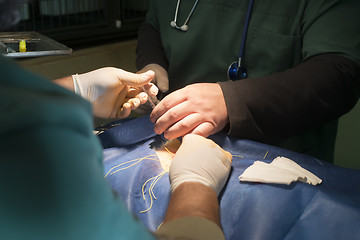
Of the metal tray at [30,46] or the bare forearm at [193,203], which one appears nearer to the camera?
the bare forearm at [193,203]

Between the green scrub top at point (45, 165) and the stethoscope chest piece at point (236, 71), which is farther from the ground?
the green scrub top at point (45, 165)

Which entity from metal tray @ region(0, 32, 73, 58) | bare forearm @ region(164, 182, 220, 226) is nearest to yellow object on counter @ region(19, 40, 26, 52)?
metal tray @ region(0, 32, 73, 58)

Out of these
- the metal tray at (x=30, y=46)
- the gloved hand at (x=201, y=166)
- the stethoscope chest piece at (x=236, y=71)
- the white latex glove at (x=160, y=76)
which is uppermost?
the metal tray at (x=30, y=46)

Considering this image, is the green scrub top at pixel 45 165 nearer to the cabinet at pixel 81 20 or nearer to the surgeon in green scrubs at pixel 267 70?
the surgeon in green scrubs at pixel 267 70

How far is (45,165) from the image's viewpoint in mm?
415

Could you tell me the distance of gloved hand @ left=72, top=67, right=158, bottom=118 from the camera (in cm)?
136

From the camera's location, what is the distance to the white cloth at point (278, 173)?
1.01 metres

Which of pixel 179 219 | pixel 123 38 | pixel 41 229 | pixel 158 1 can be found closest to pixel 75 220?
pixel 41 229

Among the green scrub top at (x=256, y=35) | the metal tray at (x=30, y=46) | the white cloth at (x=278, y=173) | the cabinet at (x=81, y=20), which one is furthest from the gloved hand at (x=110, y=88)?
the cabinet at (x=81, y=20)

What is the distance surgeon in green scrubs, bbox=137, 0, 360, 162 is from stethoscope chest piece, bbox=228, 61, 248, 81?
0.19ft

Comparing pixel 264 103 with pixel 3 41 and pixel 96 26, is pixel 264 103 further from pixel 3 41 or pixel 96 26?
pixel 96 26

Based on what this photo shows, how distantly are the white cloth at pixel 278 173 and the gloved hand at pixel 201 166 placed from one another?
67mm

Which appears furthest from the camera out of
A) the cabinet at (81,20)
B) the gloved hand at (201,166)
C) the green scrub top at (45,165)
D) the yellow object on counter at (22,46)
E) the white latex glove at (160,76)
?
the cabinet at (81,20)

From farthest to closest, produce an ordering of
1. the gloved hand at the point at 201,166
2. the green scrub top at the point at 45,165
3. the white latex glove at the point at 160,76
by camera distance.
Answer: the white latex glove at the point at 160,76 < the gloved hand at the point at 201,166 < the green scrub top at the point at 45,165
